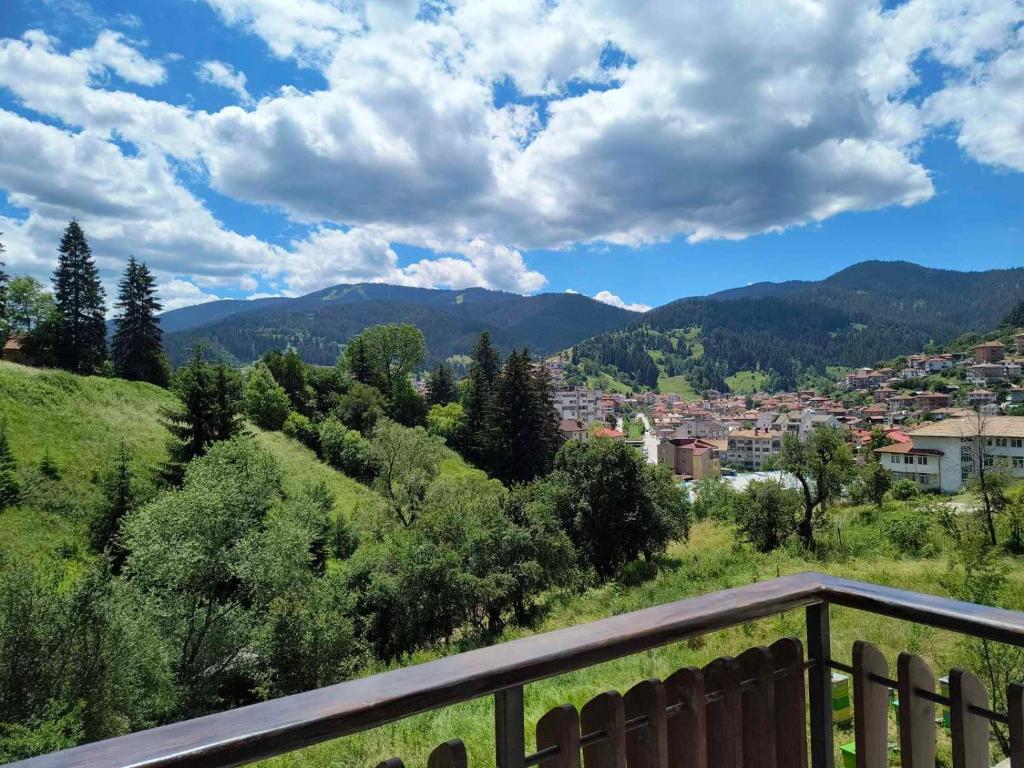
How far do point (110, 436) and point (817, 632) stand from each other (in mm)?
26755

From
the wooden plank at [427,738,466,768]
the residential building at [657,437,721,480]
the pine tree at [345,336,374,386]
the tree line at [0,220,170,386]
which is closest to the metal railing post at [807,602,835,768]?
the wooden plank at [427,738,466,768]

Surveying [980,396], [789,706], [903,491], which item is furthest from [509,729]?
[980,396]

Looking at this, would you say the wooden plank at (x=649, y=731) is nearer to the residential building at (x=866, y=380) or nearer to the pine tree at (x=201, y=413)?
the pine tree at (x=201, y=413)

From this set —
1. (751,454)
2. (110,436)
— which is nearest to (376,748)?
(110,436)

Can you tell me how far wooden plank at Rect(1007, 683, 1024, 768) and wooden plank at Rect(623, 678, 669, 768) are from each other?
2.46 feet

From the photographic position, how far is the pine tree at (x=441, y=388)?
4828cm

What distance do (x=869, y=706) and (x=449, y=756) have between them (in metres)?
1.17

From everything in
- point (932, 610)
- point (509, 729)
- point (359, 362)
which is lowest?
Answer: point (509, 729)

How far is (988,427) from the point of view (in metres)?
36.3

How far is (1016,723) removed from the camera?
123 centimetres

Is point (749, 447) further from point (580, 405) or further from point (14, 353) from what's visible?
point (14, 353)

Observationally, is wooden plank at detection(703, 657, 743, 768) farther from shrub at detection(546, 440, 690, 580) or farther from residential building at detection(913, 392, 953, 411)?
residential building at detection(913, 392, 953, 411)

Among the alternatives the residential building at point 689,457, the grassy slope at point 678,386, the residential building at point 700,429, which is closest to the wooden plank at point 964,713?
the residential building at point 689,457

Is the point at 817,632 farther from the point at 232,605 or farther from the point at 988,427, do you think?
the point at 988,427
